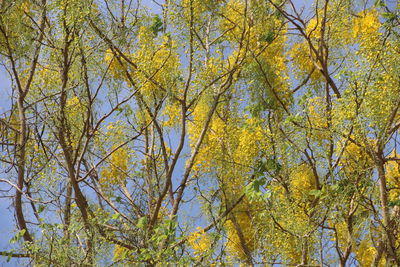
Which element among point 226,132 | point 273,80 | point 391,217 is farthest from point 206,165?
point 391,217

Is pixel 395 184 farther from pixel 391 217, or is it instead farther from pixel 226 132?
pixel 226 132

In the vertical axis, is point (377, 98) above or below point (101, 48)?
below

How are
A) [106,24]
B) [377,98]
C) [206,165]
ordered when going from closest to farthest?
[377,98] < [106,24] < [206,165]

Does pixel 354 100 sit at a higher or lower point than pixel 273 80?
lower

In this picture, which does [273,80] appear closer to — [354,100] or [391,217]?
[354,100]

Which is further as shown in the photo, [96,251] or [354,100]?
[96,251]

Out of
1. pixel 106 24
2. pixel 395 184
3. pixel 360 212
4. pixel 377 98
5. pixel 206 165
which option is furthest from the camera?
pixel 206 165

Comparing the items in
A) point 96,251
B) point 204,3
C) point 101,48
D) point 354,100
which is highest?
point 204,3

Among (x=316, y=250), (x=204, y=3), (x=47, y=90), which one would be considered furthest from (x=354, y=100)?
(x=47, y=90)

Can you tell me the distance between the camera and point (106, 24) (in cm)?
453

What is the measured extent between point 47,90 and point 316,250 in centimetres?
267

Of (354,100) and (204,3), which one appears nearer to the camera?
(354,100)

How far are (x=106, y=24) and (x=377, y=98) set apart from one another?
7.02 ft

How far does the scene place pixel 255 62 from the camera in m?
4.93
